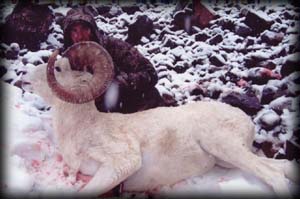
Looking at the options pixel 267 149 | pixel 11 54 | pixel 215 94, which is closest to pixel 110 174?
pixel 215 94

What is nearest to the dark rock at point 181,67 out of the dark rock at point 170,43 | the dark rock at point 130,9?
the dark rock at point 170,43

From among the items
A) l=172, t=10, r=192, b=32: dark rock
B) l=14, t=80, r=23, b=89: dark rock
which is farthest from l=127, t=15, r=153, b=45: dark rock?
l=14, t=80, r=23, b=89: dark rock

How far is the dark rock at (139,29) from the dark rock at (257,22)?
2.37 feet

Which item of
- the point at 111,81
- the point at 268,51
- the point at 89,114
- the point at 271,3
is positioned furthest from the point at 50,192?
the point at 271,3

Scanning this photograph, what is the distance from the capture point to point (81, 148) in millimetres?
3562

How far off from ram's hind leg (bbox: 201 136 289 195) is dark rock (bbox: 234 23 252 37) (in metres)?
0.91

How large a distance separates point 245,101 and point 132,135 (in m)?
0.83

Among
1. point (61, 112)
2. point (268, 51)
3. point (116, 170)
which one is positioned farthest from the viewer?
point (268, 51)

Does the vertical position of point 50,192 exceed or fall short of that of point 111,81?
it falls short

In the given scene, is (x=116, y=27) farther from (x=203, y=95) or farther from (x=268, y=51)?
(x=268, y=51)

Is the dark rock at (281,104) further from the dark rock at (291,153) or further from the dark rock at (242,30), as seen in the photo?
the dark rock at (242,30)

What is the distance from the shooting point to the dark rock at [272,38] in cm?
391

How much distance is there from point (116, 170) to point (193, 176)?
53cm

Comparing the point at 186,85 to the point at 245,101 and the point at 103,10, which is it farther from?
the point at 103,10
